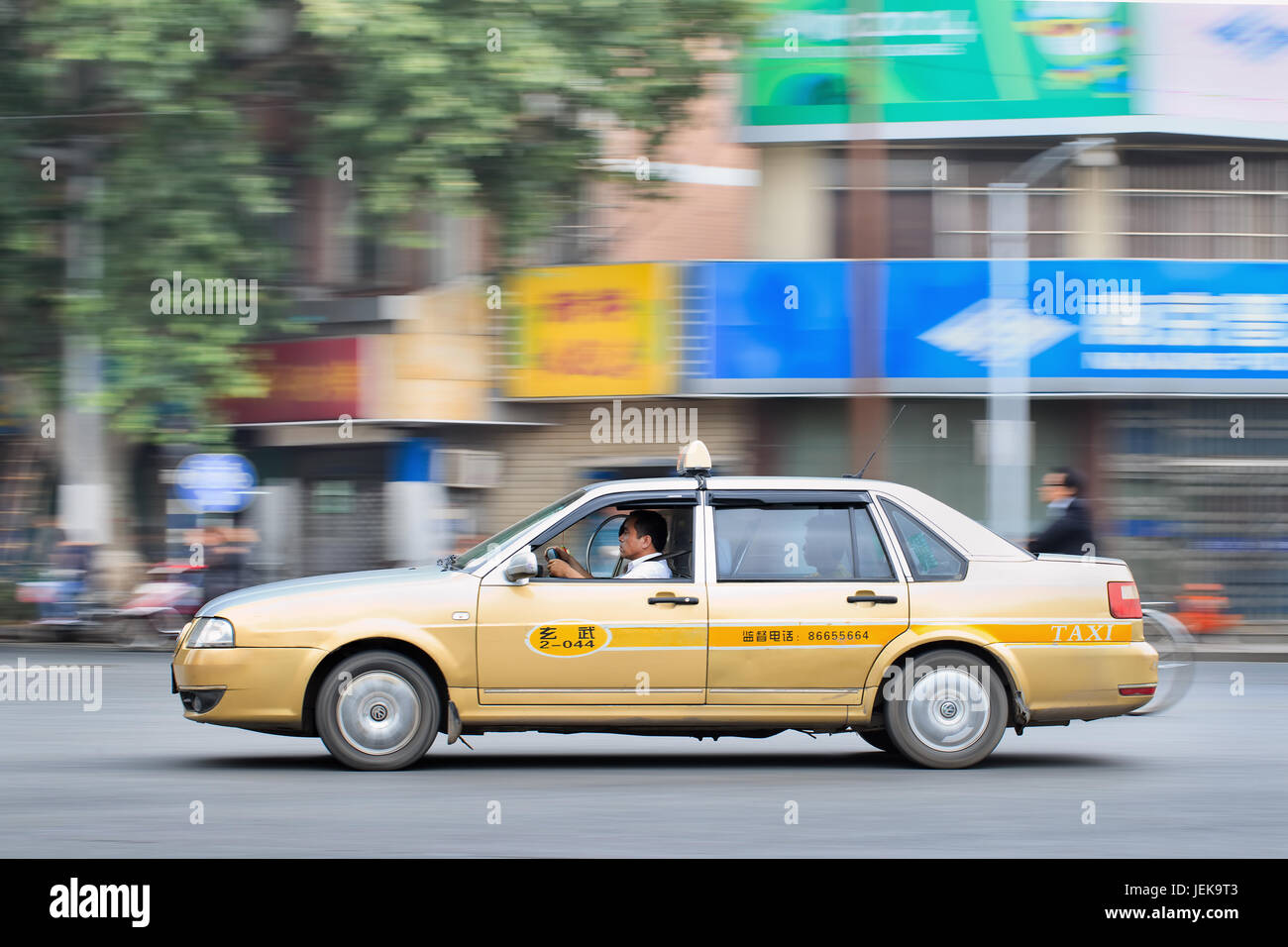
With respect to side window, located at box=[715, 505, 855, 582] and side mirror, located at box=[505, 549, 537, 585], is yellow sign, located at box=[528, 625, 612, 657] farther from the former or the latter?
side window, located at box=[715, 505, 855, 582]

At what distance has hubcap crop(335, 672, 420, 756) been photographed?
8273mm

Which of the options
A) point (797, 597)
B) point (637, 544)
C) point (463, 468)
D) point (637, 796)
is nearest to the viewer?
point (637, 796)

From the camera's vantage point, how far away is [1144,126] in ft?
66.1

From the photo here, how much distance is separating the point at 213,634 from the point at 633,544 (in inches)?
90.4

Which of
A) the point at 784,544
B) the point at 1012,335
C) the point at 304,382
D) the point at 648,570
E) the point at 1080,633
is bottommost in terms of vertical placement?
the point at 1080,633

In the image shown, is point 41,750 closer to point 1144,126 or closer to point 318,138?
point 318,138

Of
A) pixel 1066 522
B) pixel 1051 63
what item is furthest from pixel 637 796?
pixel 1051 63

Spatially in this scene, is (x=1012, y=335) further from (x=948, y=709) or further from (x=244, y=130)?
(x=948, y=709)

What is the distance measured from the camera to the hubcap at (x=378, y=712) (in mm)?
8273

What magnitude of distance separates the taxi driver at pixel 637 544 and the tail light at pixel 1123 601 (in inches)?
96.0

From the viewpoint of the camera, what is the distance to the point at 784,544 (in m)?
8.68

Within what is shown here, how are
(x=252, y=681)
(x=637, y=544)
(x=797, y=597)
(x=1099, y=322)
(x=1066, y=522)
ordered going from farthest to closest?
1. (x=1099, y=322)
2. (x=1066, y=522)
3. (x=637, y=544)
4. (x=797, y=597)
5. (x=252, y=681)

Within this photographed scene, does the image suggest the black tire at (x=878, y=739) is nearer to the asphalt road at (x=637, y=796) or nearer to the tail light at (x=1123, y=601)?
the asphalt road at (x=637, y=796)
